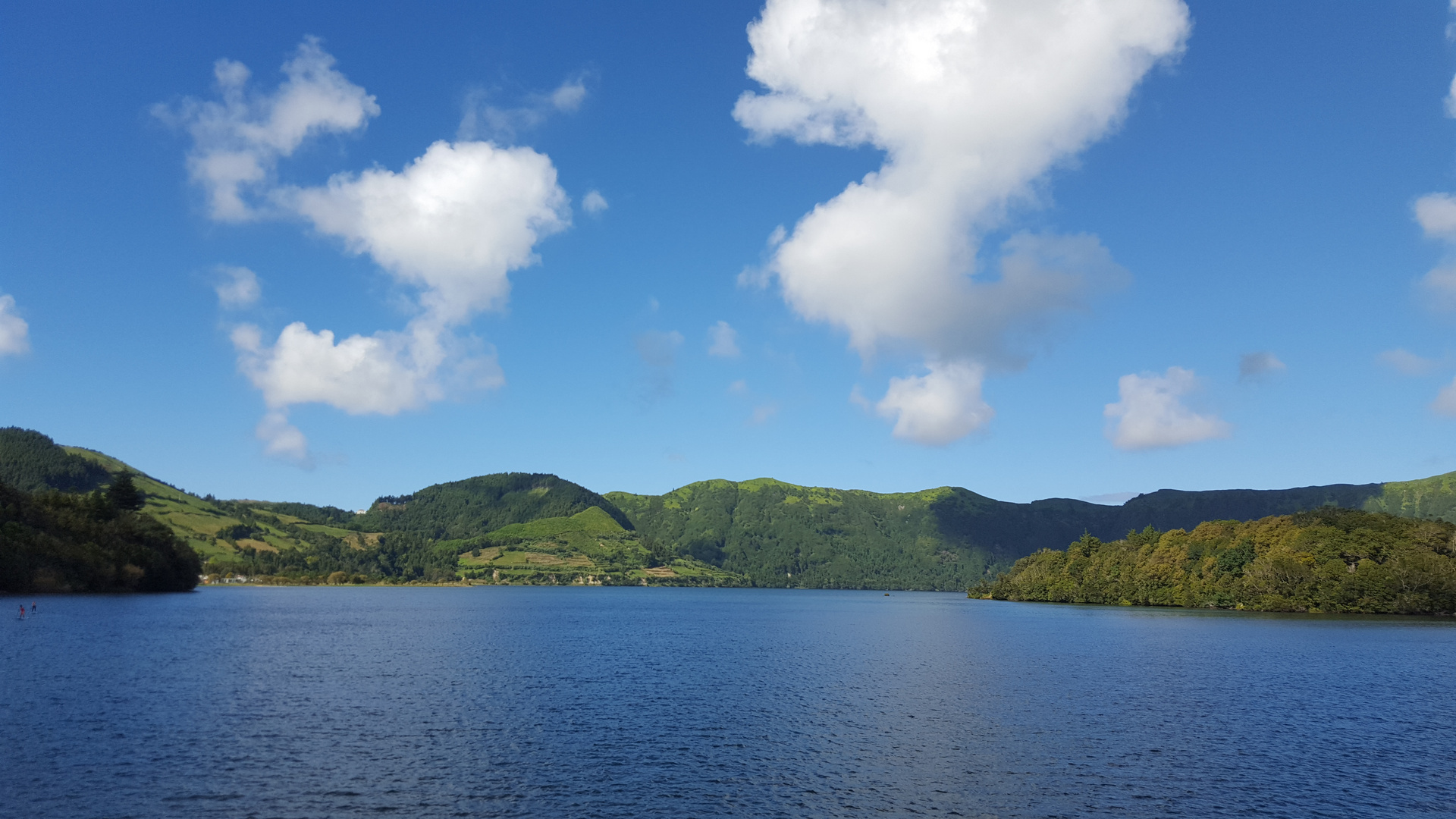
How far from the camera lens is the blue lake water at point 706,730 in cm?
4078

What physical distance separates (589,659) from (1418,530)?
207 metres

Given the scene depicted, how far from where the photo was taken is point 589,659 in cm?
10056

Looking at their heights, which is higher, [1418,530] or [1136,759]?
[1418,530]

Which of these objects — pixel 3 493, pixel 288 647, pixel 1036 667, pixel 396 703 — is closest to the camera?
pixel 396 703

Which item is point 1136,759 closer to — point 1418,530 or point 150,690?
point 150,690

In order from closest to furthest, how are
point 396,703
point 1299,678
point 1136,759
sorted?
point 1136,759 → point 396,703 → point 1299,678

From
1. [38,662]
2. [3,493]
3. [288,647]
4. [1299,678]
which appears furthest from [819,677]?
[3,493]

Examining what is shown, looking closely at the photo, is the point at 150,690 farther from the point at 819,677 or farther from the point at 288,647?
the point at 819,677

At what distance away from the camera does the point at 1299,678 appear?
85.0 m

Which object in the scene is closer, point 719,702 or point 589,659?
point 719,702

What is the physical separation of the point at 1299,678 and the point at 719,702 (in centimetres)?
6295

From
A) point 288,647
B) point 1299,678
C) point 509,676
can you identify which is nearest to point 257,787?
point 509,676

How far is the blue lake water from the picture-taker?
134 feet

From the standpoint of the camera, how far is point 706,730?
58.0 m
